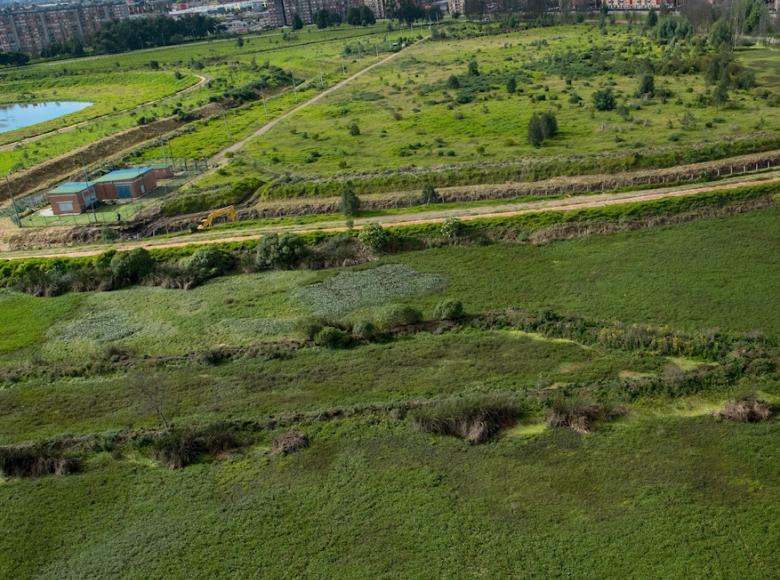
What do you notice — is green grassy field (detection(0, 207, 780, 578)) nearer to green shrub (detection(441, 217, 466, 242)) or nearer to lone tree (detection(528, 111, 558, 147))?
A: green shrub (detection(441, 217, 466, 242))

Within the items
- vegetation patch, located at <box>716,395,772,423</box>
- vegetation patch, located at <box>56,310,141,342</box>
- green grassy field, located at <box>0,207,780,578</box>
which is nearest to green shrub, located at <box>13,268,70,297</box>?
green grassy field, located at <box>0,207,780,578</box>

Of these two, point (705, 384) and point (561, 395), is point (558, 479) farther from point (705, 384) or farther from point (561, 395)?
point (705, 384)

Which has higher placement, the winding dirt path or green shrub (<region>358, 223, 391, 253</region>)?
the winding dirt path

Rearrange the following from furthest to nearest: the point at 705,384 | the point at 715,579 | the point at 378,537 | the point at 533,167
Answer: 1. the point at 533,167
2. the point at 705,384
3. the point at 378,537
4. the point at 715,579

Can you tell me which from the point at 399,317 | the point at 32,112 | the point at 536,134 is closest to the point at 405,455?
the point at 399,317

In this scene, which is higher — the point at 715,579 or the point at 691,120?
the point at 691,120

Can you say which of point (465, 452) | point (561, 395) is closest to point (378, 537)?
point (465, 452)
